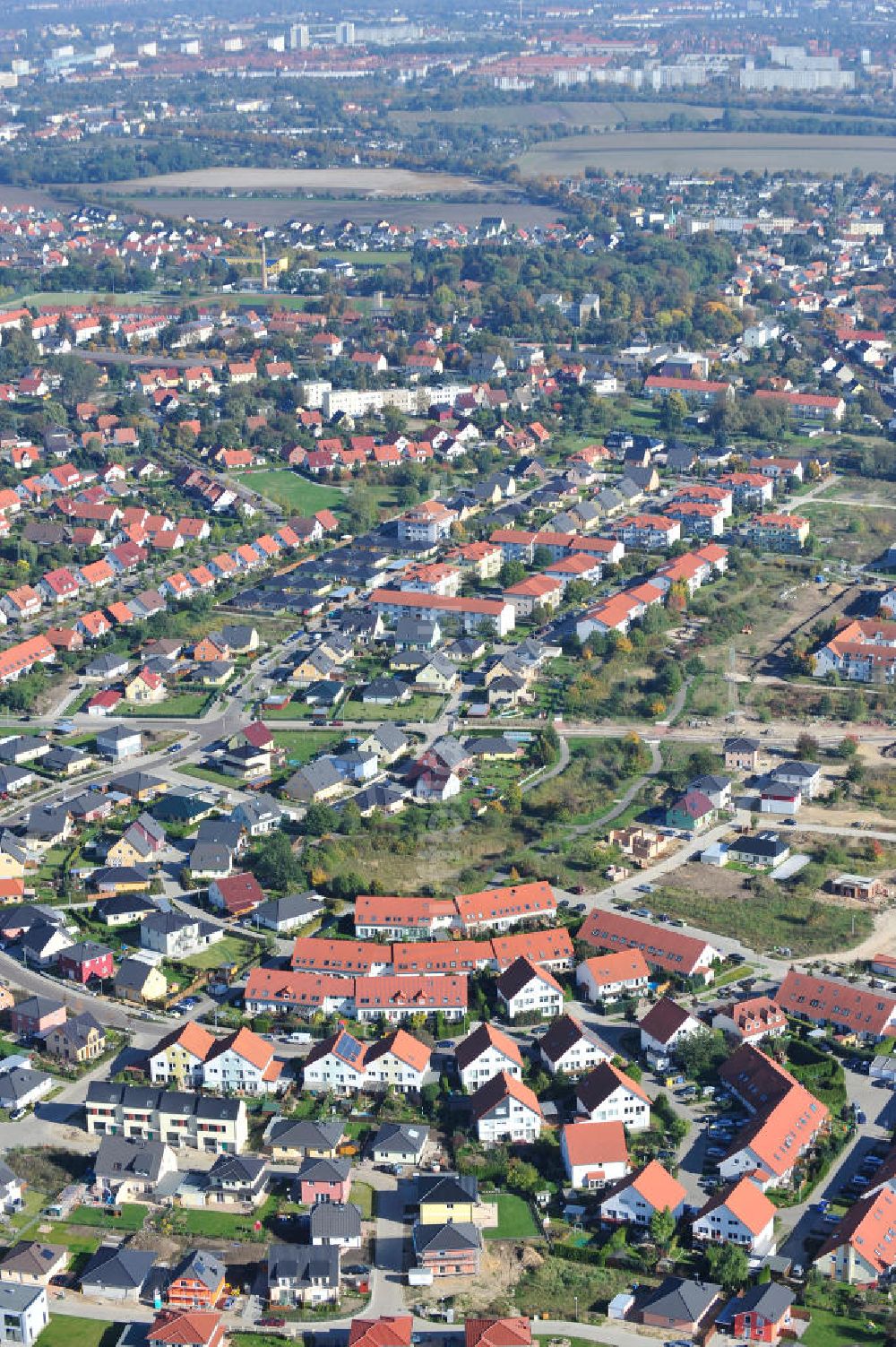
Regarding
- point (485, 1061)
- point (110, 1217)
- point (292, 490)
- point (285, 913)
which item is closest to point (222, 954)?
point (285, 913)

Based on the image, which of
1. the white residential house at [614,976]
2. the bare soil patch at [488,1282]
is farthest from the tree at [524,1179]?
the white residential house at [614,976]

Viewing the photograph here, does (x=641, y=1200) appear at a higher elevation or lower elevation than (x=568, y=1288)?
higher

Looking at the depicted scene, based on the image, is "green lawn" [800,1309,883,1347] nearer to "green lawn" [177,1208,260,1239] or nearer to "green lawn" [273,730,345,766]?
"green lawn" [177,1208,260,1239]

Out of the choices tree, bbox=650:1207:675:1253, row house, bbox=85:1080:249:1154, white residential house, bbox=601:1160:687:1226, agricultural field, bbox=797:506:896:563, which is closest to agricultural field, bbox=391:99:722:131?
agricultural field, bbox=797:506:896:563

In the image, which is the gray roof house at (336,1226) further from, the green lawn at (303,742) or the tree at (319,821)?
the green lawn at (303,742)

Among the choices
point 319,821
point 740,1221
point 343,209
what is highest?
point 343,209

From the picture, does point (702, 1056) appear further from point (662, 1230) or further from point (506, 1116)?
point (662, 1230)
